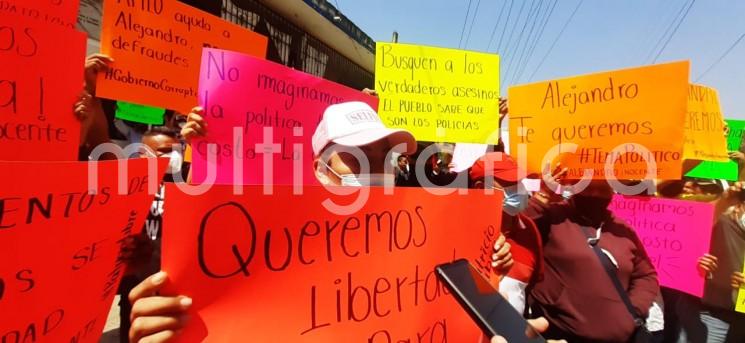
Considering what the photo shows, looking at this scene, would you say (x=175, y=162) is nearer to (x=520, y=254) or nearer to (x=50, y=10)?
(x=50, y=10)

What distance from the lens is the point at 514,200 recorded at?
2.99 metres

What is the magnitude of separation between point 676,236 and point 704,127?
2.30 ft

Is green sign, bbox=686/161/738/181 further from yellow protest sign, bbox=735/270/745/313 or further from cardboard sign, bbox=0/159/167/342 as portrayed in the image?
cardboard sign, bbox=0/159/167/342

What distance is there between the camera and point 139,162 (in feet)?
3.26

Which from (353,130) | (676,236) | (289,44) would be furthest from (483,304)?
(289,44)

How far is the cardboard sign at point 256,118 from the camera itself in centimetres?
199

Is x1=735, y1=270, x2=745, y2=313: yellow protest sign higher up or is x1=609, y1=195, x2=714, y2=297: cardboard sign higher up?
x1=609, y1=195, x2=714, y2=297: cardboard sign

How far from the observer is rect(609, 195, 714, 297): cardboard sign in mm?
2723

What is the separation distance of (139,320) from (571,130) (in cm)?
209

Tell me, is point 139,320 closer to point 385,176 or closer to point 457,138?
point 385,176

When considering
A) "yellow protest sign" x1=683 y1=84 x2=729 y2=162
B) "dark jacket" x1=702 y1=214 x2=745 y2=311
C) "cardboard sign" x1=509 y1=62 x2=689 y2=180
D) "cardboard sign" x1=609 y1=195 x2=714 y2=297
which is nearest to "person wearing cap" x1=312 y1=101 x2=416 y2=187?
"cardboard sign" x1=509 y1=62 x2=689 y2=180

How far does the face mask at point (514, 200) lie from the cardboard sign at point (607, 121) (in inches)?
13.9

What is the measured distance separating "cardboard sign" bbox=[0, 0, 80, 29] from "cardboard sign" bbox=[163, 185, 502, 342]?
140 centimetres

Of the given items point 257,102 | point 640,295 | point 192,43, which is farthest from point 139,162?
point 640,295
